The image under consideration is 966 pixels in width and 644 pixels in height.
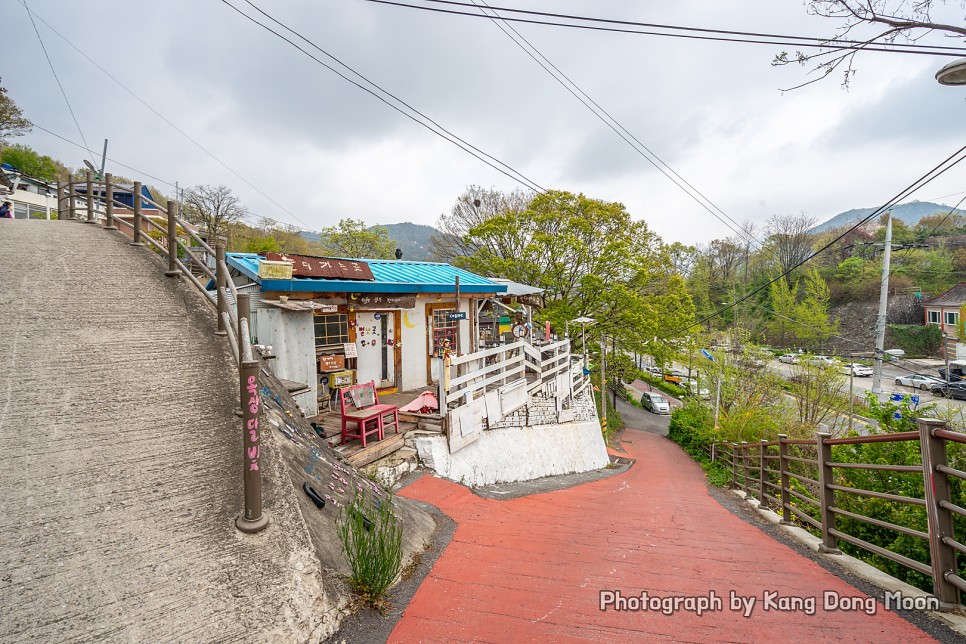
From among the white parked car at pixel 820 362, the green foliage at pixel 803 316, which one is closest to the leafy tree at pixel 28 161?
the white parked car at pixel 820 362

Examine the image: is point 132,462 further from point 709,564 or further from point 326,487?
point 709,564

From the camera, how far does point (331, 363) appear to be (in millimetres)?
8109

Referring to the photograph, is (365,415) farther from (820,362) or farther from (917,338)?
(917,338)

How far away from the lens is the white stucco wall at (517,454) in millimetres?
6359

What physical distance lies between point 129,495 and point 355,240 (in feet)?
99.2

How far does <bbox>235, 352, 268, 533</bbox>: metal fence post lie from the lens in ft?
7.97

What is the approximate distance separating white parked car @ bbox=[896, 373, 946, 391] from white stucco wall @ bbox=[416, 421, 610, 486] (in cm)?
2871

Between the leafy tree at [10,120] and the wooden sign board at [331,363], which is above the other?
the leafy tree at [10,120]

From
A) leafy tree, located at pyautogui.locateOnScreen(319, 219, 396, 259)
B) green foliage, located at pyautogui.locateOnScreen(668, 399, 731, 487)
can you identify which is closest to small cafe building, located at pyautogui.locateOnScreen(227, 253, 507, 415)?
green foliage, located at pyautogui.locateOnScreen(668, 399, 731, 487)

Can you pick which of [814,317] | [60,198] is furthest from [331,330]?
[814,317]

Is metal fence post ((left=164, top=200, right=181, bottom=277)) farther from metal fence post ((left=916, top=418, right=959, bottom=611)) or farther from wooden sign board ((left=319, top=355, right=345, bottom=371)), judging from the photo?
metal fence post ((left=916, top=418, right=959, bottom=611))

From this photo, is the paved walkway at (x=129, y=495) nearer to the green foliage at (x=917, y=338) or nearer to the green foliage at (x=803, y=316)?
the green foliage at (x=803, y=316)

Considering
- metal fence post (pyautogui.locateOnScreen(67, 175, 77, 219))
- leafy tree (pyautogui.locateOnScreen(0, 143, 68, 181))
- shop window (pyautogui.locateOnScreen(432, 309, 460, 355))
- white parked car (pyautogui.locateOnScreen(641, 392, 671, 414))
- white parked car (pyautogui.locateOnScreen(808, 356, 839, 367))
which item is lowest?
white parked car (pyautogui.locateOnScreen(641, 392, 671, 414))

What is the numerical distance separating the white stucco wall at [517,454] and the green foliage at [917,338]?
4318 cm
